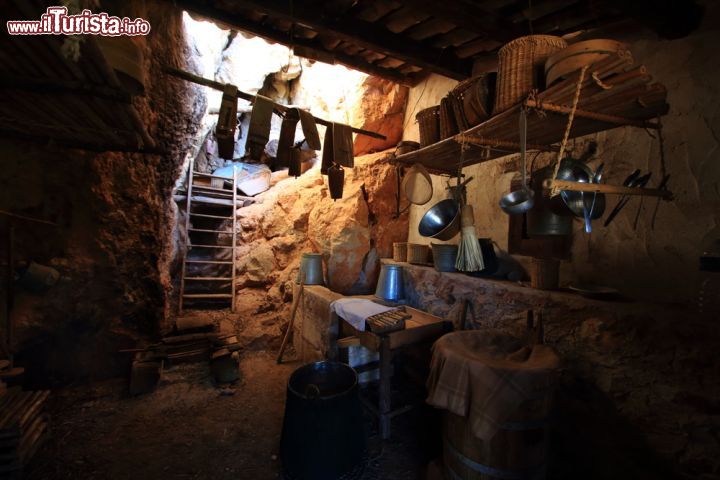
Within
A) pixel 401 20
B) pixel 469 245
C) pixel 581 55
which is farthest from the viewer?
pixel 401 20

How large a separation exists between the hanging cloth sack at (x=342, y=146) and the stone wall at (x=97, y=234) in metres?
2.23

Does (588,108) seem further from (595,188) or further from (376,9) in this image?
(376,9)

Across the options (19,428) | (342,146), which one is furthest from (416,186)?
(19,428)

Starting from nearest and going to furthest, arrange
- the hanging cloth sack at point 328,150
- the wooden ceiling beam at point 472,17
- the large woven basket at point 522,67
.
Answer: the large woven basket at point 522,67
the wooden ceiling beam at point 472,17
the hanging cloth sack at point 328,150

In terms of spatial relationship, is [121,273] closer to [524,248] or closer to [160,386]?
[160,386]

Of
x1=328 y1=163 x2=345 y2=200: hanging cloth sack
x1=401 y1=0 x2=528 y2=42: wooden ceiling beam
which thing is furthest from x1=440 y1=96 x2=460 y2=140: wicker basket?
x1=328 y1=163 x2=345 y2=200: hanging cloth sack

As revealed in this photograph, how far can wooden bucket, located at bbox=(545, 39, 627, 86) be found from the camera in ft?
4.98

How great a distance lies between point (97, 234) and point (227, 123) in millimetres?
2156

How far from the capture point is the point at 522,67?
1868 millimetres

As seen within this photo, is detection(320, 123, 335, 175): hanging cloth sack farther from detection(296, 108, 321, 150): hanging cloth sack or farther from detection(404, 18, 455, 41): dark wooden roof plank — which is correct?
detection(404, 18, 455, 41): dark wooden roof plank

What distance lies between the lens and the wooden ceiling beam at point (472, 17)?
2589 mm

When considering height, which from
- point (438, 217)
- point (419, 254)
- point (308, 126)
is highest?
point (308, 126)

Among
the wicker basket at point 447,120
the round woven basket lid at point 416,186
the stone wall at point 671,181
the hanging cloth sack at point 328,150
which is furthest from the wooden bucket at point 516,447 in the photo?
the hanging cloth sack at point 328,150

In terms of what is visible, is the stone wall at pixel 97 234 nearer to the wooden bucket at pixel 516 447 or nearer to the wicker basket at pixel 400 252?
the wicker basket at pixel 400 252
